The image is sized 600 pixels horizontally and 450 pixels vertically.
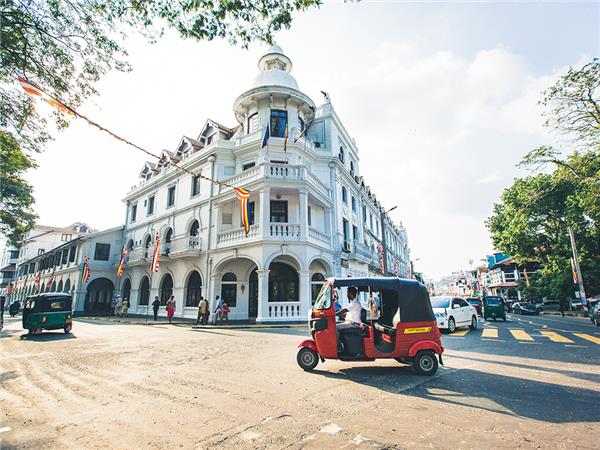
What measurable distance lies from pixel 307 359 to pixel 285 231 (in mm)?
11387

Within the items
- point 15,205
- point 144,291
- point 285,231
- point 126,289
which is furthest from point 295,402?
point 126,289

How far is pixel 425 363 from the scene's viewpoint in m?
6.18

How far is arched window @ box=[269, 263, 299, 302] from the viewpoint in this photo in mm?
19016

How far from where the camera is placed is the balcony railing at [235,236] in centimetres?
1783

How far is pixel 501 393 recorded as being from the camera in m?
4.90

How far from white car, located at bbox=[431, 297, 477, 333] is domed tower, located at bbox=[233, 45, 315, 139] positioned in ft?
45.1

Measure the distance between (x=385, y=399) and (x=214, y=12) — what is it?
782cm

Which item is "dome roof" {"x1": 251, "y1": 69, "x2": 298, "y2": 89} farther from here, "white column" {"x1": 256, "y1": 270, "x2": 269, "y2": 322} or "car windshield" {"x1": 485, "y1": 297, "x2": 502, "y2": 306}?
"car windshield" {"x1": 485, "y1": 297, "x2": 502, "y2": 306}

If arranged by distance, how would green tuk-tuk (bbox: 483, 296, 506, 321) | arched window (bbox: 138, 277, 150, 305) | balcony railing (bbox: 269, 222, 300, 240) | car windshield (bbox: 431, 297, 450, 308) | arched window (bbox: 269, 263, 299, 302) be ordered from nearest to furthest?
car windshield (bbox: 431, 297, 450, 308) → balcony railing (bbox: 269, 222, 300, 240) → arched window (bbox: 269, 263, 299, 302) → green tuk-tuk (bbox: 483, 296, 506, 321) → arched window (bbox: 138, 277, 150, 305)

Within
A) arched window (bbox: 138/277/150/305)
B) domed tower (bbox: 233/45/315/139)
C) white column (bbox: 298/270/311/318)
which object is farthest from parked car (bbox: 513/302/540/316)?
arched window (bbox: 138/277/150/305)

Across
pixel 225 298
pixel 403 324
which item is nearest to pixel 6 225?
pixel 225 298

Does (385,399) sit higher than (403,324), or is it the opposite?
(403,324)

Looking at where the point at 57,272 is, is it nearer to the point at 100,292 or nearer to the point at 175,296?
the point at 100,292

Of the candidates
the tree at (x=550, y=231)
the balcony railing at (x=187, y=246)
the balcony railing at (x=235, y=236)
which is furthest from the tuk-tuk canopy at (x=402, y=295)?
the tree at (x=550, y=231)
